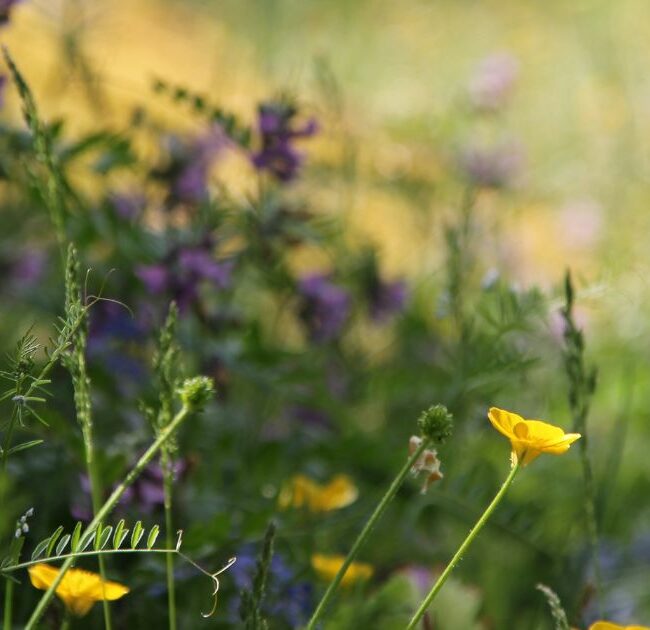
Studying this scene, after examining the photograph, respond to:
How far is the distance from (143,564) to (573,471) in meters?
0.80

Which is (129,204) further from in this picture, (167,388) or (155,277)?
(167,388)

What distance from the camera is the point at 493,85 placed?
2377 mm

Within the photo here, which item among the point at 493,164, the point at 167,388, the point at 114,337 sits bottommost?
the point at 493,164

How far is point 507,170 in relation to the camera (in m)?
2.27

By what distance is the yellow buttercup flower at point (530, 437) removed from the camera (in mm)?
Result: 636

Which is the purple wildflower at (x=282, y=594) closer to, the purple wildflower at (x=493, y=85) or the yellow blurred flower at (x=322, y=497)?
the yellow blurred flower at (x=322, y=497)

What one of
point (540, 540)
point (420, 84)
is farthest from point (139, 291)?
point (420, 84)

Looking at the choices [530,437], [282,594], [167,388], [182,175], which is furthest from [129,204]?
[530,437]

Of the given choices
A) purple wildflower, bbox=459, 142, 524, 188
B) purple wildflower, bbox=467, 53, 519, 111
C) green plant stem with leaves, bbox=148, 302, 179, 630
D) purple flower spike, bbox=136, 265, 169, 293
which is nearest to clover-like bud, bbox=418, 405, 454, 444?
green plant stem with leaves, bbox=148, 302, 179, 630

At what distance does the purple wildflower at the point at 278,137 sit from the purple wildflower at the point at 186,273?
11 cm

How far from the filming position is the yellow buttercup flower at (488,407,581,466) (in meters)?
0.64

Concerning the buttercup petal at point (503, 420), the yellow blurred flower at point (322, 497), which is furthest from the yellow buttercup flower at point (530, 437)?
the yellow blurred flower at point (322, 497)

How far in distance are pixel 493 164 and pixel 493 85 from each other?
237 mm

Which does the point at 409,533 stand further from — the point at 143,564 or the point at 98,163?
the point at 98,163
